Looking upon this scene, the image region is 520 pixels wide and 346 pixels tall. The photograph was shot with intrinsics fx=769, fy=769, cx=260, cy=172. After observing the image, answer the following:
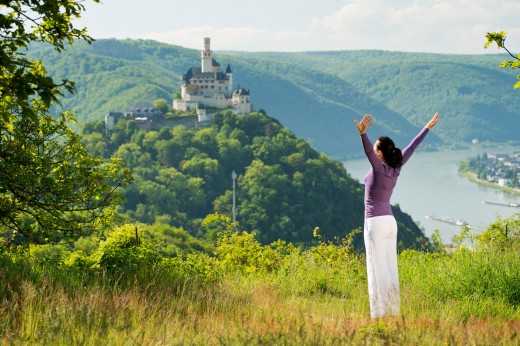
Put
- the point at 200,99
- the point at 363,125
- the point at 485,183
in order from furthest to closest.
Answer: the point at 485,183 → the point at 200,99 → the point at 363,125

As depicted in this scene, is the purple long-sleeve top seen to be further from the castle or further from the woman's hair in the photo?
the castle

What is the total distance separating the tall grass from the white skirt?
7.2 inches

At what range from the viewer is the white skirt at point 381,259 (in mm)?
5684

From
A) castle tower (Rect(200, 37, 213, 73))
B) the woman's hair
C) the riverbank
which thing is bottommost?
the riverbank

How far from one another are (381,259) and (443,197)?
431 ft

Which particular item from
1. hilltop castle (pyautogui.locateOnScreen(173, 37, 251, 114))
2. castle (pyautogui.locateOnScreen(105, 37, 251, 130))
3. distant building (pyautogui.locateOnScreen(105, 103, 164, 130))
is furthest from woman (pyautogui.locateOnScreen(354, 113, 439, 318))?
distant building (pyautogui.locateOnScreen(105, 103, 164, 130))

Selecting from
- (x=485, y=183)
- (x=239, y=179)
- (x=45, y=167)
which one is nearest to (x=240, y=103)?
(x=239, y=179)

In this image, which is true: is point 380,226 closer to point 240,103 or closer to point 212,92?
point 240,103

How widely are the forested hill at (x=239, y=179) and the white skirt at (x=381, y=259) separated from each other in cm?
6815

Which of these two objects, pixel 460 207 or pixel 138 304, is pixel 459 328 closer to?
pixel 138 304

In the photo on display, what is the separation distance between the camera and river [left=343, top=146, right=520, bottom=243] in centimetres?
11125

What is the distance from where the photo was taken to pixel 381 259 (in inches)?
226

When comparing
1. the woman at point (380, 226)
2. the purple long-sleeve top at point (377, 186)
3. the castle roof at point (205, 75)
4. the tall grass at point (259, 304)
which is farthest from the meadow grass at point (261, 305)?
the castle roof at point (205, 75)

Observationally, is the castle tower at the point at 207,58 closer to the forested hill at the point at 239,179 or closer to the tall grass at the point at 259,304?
the forested hill at the point at 239,179
